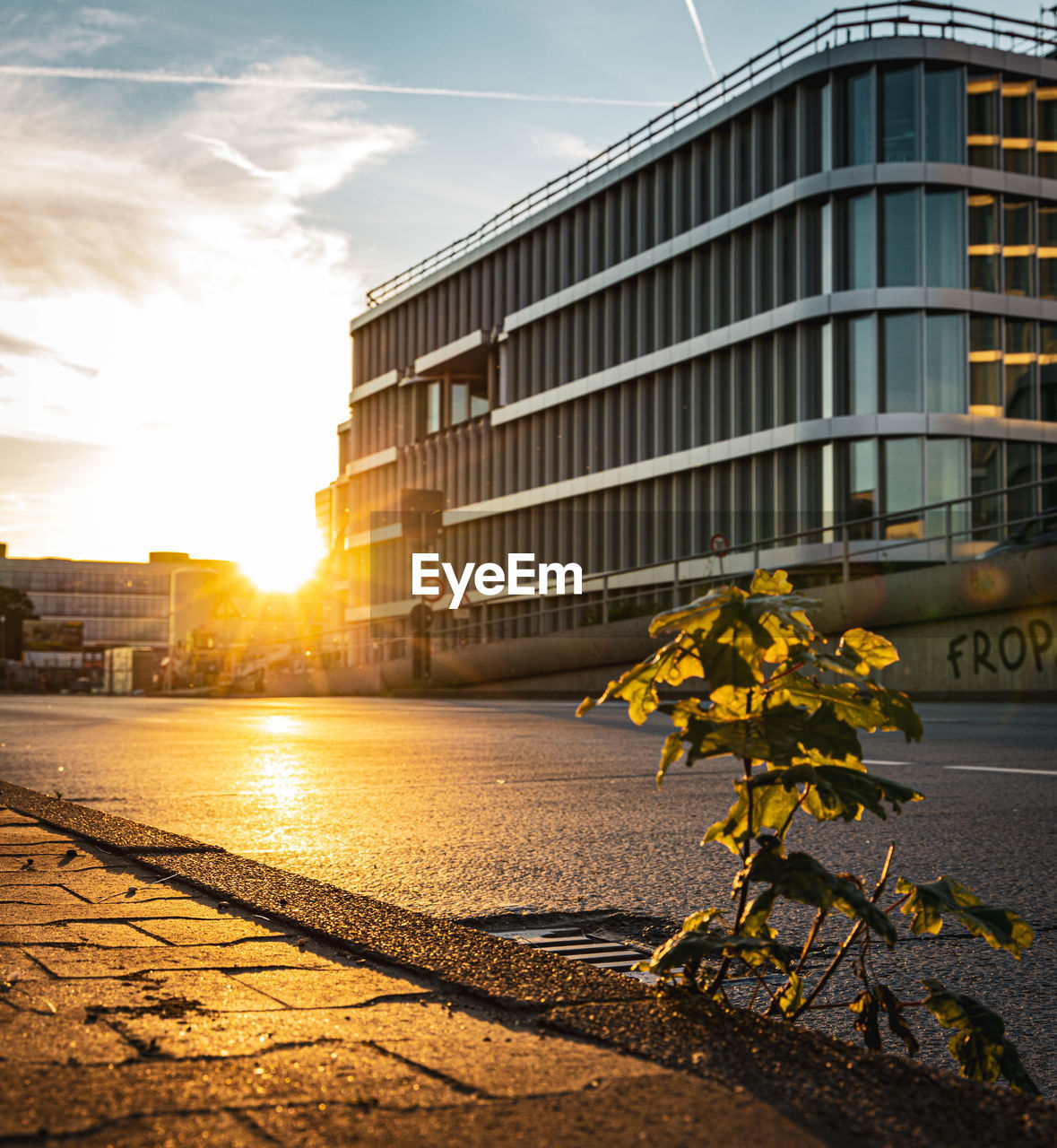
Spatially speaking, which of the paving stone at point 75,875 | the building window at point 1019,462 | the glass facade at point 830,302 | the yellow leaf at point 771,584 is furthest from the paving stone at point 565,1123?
the building window at point 1019,462

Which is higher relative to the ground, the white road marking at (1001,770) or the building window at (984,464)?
the building window at (984,464)

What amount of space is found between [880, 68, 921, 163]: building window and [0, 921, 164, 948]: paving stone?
121 feet

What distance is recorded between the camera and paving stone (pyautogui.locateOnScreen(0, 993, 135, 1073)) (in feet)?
5.64

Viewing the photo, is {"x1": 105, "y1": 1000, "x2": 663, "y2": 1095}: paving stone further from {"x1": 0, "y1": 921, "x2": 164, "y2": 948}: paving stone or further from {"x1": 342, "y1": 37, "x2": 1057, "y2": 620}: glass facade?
{"x1": 342, "y1": 37, "x2": 1057, "y2": 620}: glass facade

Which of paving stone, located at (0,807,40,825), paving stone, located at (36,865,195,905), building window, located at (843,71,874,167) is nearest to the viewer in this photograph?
paving stone, located at (36,865,195,905)

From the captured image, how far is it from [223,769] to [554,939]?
6.00m

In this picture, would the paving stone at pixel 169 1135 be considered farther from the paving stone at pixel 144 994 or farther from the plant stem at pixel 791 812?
the plant stem at pixel 791 812

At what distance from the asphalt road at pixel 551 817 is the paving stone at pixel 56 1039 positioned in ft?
5.22

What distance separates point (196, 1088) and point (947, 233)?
38.0 m

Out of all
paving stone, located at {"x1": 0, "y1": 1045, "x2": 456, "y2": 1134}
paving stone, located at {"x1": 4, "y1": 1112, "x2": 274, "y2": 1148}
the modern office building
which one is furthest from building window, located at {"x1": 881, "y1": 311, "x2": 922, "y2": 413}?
paving stone, located at {"x1": 4, "y1": 1112, "x2": 274, "y2": 1148}

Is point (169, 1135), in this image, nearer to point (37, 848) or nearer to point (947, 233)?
point (37, 848)

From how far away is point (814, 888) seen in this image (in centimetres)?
195

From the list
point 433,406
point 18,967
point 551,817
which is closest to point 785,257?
point 433,406

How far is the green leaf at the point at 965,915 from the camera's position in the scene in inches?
81.8
